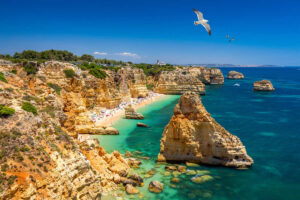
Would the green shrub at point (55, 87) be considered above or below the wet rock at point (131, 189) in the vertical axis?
above

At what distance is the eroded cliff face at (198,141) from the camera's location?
21781 millimetres

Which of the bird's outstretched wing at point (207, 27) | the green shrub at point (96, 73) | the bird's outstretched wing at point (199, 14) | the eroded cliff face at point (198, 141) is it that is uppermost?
the bird's outstretched wing at point (199, 14)

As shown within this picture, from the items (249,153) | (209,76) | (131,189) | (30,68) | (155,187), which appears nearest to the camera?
(131,189)

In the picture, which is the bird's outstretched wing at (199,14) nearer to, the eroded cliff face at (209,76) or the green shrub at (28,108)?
the green shrub at (28,108)

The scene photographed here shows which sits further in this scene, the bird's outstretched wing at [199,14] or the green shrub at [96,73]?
the green shrub at [96,73]

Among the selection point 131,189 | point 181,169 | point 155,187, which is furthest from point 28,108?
point 181,169

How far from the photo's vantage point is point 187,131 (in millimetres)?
22641

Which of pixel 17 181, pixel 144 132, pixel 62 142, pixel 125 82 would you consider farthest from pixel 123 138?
pixel 125 82

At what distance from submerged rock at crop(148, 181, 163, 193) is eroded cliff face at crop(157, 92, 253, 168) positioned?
5257 mm

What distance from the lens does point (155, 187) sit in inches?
703

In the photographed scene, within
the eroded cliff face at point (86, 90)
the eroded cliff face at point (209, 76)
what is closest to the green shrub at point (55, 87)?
the eroded cliff face at point (86, 90)

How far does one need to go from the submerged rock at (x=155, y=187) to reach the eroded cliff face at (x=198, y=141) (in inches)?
207

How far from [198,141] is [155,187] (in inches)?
280

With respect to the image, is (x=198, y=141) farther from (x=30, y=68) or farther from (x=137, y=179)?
(x=30, y=68)
